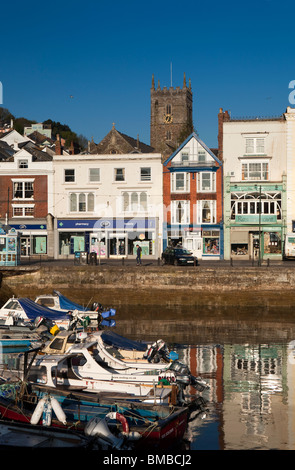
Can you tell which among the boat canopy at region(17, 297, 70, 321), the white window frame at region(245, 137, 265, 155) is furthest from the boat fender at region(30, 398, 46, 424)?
the white window frame at region(245, 137, 265, 155)

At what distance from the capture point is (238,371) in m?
27.1

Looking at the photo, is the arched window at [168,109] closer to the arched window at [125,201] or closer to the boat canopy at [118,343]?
the arched window at [125,201]

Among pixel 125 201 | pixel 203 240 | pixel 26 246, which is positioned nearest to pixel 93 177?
pixel 125 201

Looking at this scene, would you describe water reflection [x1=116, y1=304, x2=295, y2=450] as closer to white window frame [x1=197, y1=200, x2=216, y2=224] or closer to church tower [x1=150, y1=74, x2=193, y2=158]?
white window frame [x1=197, y1=200, x2=216, y2=224]

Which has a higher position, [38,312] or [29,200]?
[29,200]

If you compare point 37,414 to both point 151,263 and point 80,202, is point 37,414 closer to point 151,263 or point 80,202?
point 151,263

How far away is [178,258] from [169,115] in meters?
97.3

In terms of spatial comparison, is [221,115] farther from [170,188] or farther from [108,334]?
[108,334]

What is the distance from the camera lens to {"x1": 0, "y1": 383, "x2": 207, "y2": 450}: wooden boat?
16.3 m

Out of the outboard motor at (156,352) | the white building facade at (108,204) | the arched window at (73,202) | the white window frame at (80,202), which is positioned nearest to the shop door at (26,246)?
the white building facade at (108,204)

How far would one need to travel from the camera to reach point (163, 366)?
23031 millimetres

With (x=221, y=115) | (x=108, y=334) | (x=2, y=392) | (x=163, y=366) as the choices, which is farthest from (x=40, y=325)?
(x=221, y=115)

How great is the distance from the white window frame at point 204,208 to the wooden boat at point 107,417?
40872 mm

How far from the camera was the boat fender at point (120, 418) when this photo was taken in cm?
1655
